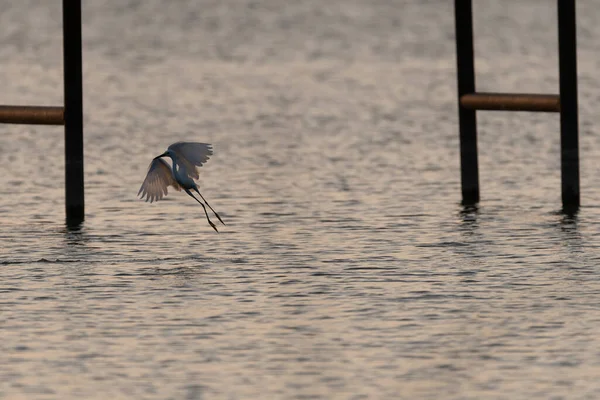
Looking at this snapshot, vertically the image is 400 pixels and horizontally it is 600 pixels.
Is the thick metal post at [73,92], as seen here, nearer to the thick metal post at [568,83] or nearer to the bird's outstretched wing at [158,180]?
the bird's outstretched wing at [158,180]

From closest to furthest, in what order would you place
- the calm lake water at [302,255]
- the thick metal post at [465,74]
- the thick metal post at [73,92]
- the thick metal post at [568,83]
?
the calm lake water at [302,255], the thick metal post at [73,92], the thick metal post at [568,83], the thick metal post at [465,74]

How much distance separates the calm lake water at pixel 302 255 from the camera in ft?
41.9

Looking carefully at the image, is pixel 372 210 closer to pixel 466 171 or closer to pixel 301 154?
pixel 466 171

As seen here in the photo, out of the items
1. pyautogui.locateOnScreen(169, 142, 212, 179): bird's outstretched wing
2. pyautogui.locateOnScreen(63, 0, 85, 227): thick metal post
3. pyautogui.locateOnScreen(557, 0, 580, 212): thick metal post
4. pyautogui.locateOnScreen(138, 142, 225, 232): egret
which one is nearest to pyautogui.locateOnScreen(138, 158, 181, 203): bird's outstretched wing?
pyautogui.locateOnScreen(138, 142, 225, 232): egret

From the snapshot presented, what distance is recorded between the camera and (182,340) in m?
13.8

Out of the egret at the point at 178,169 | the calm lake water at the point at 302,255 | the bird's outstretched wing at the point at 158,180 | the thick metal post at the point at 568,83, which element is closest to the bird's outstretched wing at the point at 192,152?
the egret at the point at 178,169

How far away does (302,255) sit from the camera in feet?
59.0

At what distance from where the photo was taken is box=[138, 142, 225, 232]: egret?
1830 centimetres

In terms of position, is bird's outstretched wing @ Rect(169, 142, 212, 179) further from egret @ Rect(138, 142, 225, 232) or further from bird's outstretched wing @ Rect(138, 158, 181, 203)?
bird's outstretched wing @ Rect(138, 158, 181, 203)

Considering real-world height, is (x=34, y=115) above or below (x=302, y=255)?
above

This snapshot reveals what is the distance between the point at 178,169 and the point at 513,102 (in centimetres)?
423

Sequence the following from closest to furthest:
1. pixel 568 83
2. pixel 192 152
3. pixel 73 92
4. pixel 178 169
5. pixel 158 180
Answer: pixel 192 152, pixel 178 169, pixel 158 180, pixel 73 92, pixel 568 83

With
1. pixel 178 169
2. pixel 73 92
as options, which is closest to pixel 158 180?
pixel 178 169

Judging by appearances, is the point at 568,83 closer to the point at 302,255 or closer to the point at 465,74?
the point at 465,74
